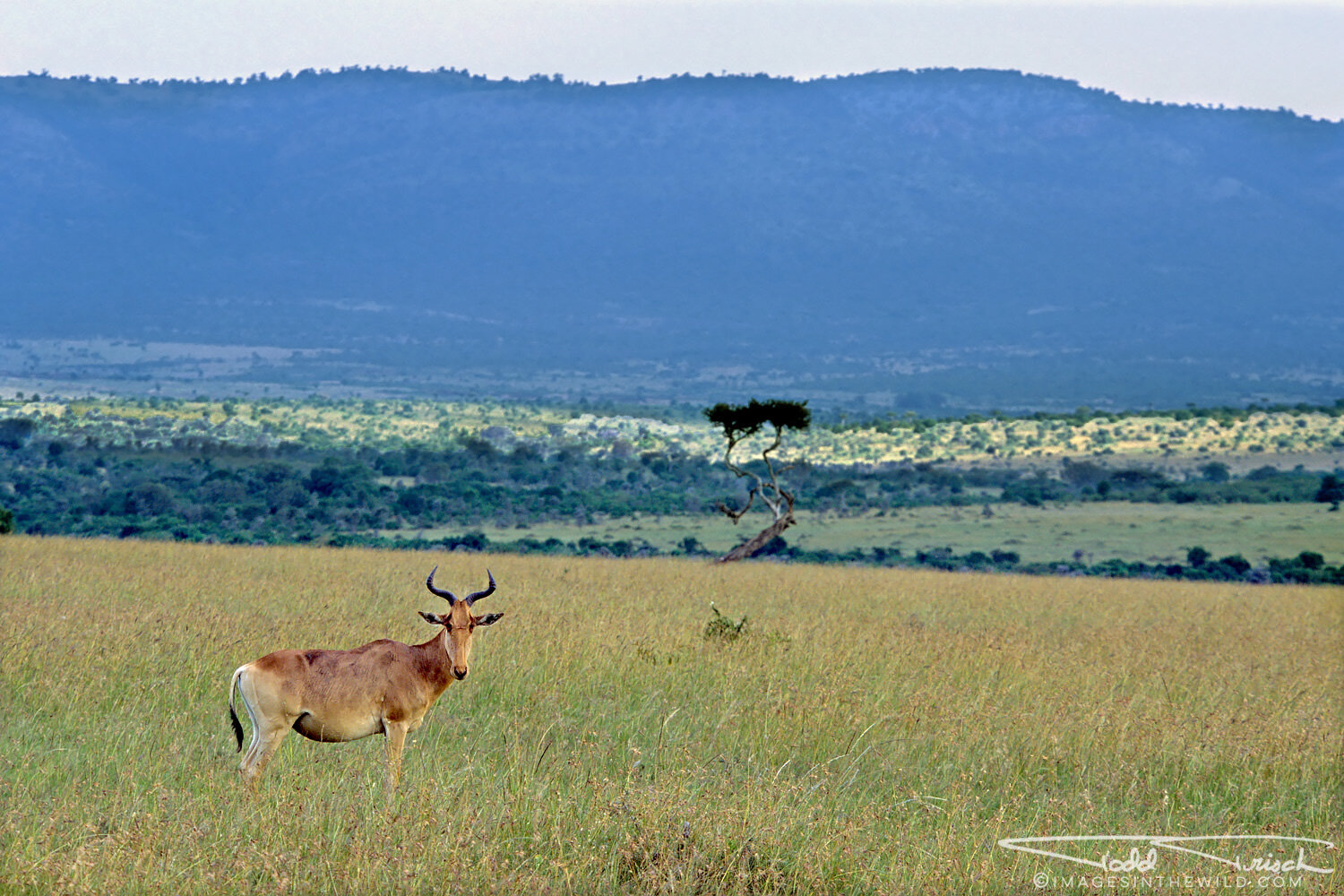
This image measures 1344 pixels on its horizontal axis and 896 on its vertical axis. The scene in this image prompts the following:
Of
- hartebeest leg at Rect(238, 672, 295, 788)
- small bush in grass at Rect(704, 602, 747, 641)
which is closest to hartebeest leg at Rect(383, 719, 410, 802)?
hartebeest leg at Rect(238, 672, 295, 788)

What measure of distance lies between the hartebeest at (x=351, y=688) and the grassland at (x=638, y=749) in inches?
14.7

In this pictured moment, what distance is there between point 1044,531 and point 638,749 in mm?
35088

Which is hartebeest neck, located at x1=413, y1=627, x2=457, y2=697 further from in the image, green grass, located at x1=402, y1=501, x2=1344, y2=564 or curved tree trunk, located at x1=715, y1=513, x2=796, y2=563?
green grass, located at x1=402, y1=501, x2=1344, y2=564

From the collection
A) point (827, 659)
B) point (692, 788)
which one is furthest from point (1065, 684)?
point (692, 788)

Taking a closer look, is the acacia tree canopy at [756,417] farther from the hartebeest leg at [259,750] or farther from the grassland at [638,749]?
the hartebeest leg at [259,750]

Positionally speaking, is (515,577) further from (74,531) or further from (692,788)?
(74,531)

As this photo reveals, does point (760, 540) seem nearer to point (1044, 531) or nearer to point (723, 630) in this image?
point (723, 630)

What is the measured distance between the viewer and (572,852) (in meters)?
5.75

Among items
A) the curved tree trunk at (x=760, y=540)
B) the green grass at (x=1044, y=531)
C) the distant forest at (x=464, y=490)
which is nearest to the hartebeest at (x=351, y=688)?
the curved tree trunk at (x=760, y=540)

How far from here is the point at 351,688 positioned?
5.55 metres

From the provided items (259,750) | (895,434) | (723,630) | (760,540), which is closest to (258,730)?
(259,750)

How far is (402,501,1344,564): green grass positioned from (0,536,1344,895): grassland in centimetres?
2126

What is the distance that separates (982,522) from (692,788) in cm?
3608

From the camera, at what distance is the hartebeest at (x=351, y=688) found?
5418mm
